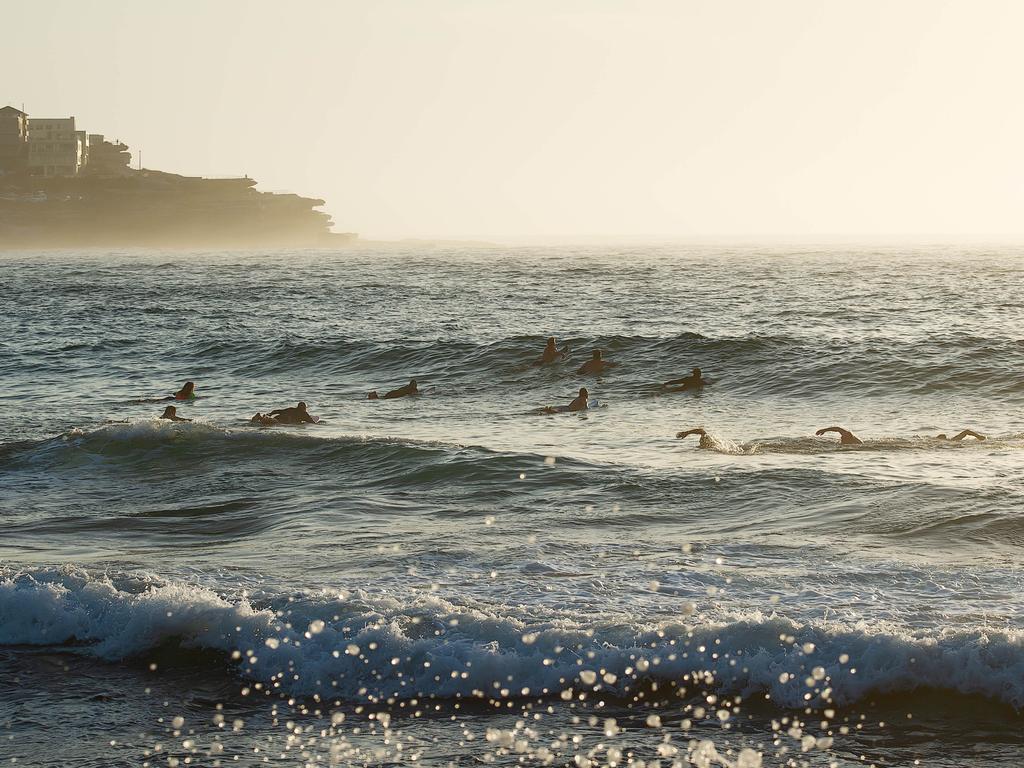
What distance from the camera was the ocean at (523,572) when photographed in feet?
23.0

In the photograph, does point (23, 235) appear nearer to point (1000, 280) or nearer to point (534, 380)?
point (1000, 280)

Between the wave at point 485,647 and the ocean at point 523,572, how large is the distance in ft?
0.07

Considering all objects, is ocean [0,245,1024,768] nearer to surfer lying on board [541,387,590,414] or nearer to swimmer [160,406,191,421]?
swimmer [160,406,191,421]

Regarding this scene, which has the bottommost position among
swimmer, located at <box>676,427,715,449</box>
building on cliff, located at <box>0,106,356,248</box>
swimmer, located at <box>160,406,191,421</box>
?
swimmer, located at <box>160,406,191,421</box>

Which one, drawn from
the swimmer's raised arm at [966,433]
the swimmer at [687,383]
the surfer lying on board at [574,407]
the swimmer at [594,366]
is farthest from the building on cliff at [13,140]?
the swimmer's raised arm at [966,433]

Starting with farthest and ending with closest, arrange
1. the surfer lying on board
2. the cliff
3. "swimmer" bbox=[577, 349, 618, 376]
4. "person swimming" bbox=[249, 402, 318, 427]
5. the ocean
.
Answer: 1. the cliff
2. "swimmer" bbox=[577, 349, 618, 376]
3. the surfer lying on board
4. "person swimming" bbox=[249, 402, 318, 427]
5. the ocean

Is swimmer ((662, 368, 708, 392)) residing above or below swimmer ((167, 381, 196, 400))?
above

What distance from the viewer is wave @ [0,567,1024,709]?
7.39 meters

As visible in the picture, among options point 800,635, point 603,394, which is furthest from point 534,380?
point 800,635

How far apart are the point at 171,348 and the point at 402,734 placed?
29.2 metres

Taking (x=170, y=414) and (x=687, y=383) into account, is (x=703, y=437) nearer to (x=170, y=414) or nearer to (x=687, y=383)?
(x=687, y=383)

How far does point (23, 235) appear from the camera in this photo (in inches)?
6973

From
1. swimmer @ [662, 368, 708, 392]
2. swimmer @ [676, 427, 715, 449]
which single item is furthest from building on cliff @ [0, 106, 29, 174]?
swimmer @ [676, 427, 715, 449]

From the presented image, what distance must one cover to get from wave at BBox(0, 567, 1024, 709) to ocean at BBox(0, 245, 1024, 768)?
0.02m
